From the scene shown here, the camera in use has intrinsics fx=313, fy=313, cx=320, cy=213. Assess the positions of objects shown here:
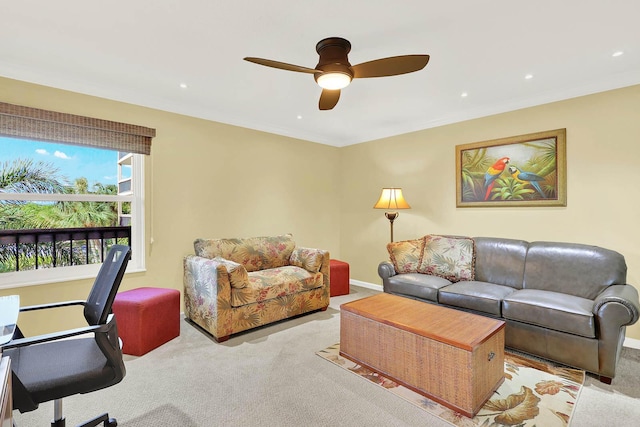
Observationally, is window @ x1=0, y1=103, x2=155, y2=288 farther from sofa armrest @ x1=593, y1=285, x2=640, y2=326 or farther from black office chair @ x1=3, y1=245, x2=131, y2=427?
sofa armrest @ x1=593, y1=285, x2=640, y2=326

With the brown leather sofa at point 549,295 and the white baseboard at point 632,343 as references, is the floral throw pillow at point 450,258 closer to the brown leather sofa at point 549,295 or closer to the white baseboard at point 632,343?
the brown leather sofa at point 549,295

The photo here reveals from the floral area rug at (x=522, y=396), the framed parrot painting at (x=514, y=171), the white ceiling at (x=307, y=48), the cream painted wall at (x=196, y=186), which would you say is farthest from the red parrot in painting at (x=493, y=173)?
the cream painted wall at (x=196, y=186)

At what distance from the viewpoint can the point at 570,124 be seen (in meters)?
3.18

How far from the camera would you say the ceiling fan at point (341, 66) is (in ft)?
6.58

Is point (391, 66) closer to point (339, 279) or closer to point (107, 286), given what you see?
point (107, 286)

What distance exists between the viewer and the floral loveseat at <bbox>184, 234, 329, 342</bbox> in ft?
9.69

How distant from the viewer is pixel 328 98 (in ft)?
8.55

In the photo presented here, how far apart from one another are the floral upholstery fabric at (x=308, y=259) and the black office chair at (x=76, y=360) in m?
2.35

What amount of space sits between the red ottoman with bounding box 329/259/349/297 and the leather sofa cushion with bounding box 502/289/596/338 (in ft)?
7.15

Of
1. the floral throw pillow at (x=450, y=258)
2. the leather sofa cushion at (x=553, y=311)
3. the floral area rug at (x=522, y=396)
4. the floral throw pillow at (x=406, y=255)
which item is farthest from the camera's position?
the floral throw pillow at (x=406, y=255)

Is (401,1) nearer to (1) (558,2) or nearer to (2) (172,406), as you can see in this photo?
Result: (1) (558,2)

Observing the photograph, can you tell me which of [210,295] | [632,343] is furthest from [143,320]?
[632,343]

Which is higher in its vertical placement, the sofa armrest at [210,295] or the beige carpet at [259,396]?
the sofa armrest at [210,295]

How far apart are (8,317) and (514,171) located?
4.28m
